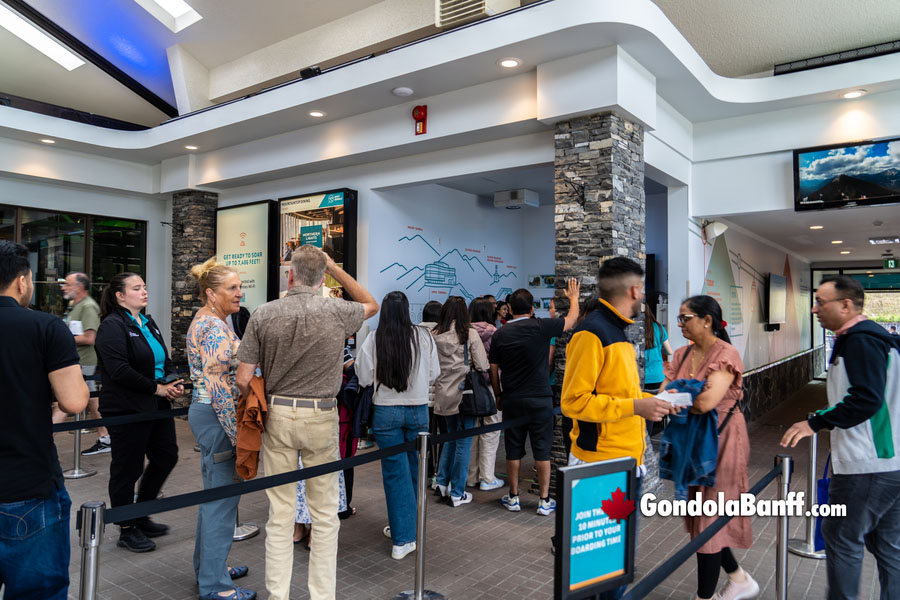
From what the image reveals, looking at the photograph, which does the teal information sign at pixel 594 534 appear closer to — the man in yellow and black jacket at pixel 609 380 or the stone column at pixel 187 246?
the man in yellow and black jacket at pixel 609 380

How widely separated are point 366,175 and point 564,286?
3.39 meters

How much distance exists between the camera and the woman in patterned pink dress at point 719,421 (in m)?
2.81

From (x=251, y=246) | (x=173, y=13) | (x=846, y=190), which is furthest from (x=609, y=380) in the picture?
(x=173, y=13)

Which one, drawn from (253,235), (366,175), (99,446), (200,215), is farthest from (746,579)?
(200,215)

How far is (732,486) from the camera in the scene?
9.46 ft

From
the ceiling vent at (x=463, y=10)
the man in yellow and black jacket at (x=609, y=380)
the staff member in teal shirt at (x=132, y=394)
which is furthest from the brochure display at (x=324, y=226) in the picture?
the man in yellow and black jacket at (x=609, y=380)

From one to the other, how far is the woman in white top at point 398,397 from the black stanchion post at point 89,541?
2050 millimetres

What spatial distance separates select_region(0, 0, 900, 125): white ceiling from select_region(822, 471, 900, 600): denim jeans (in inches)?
237

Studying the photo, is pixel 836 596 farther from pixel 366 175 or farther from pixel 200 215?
pixel 200 215

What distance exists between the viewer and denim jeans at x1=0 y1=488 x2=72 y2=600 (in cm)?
201

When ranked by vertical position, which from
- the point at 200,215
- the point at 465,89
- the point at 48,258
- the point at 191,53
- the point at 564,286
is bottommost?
the point at 564,286

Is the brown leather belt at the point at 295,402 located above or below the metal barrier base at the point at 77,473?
above

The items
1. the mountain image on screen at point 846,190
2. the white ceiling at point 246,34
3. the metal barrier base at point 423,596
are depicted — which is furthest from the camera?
the white ceiling at point 246,34

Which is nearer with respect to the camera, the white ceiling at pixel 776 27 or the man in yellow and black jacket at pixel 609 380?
the man in yellow and black jacket at pixel 609 380
